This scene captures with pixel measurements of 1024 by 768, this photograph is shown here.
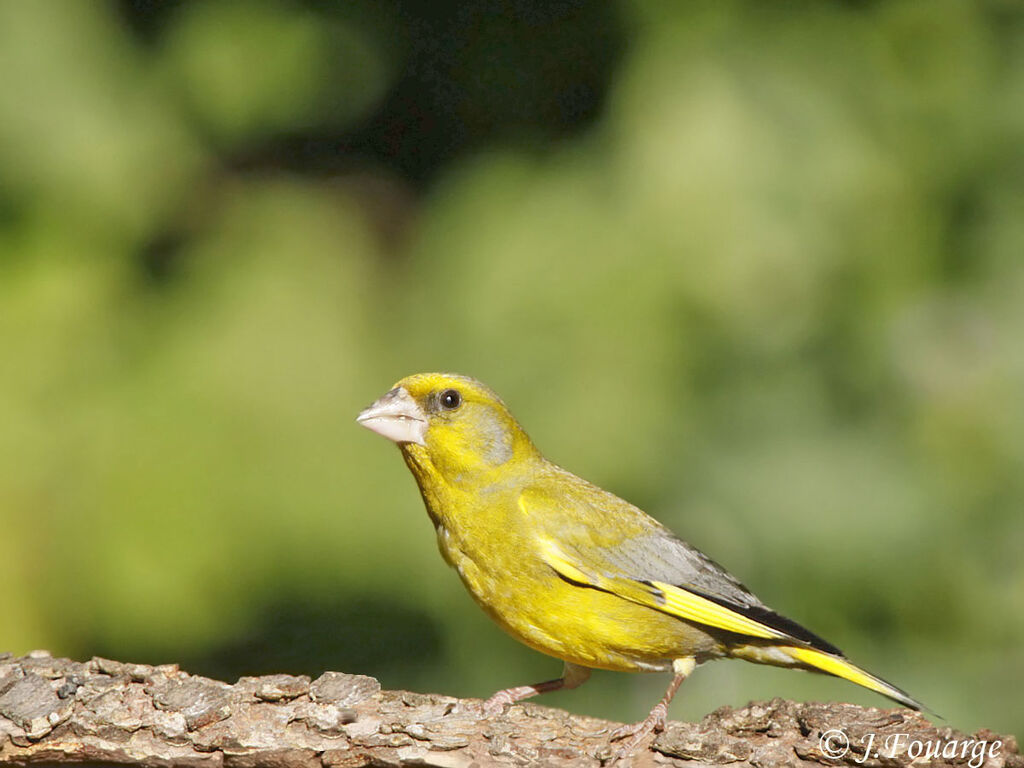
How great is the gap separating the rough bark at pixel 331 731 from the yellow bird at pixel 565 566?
0.17m

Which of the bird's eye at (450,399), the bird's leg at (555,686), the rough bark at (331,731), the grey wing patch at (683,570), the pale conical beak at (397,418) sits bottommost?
the rough bark at (331,731)

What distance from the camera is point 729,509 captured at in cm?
516

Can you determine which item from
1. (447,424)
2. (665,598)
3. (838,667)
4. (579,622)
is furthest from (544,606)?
(838,667)

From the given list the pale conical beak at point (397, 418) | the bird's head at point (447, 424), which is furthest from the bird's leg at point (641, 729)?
the pale conical beak at point (397, 418)

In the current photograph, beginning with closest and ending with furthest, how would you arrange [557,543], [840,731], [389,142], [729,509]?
[840,731]
[557,543]
[729,509]
[389,142]

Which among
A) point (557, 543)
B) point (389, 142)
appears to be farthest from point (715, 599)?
point (389, 142)

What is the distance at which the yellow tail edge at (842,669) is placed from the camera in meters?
3.60

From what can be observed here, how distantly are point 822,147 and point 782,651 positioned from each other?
231 centimetres

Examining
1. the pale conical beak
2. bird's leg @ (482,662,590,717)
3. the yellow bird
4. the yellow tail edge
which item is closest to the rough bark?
the yellow bird

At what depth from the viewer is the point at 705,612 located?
3693 millimetres

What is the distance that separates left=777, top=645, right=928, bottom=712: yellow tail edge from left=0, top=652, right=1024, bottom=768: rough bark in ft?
0.97

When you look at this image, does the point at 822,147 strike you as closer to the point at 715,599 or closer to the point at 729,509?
the point at 729,509

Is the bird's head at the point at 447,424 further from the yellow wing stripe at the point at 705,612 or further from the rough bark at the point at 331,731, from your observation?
the rough bark at the point at 331,731

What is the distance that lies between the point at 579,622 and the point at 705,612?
38 cm
